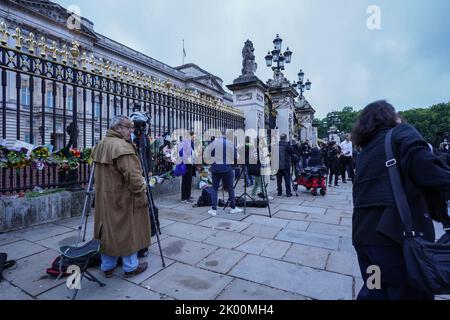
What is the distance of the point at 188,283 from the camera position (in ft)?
9.58

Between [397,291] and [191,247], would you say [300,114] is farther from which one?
[397,291]

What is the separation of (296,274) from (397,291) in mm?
1410

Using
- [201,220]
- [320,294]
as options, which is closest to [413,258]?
[320,294]

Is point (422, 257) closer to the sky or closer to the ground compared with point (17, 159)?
closer to the ground

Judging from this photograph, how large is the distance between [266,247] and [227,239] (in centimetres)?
70

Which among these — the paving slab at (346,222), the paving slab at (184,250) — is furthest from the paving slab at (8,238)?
the paving slab at (346,222)

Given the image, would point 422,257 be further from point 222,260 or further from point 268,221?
point 268,221

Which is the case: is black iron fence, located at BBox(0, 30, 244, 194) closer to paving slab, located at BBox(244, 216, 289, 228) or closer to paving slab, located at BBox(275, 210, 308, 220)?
paving slab, located at BBox(244, 216, 289, 228)

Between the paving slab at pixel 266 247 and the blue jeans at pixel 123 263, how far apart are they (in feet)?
5.18

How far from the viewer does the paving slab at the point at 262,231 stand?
461 centimetres

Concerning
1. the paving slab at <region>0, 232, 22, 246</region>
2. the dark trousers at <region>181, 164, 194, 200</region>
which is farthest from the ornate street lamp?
the paving slab at <region>0, 232, 22, 246</region>

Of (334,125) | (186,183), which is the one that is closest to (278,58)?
(186,183)

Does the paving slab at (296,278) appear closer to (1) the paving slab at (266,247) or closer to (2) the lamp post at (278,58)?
(1) the paving slab at (266,247)

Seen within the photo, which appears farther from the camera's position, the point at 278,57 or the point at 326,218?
the point at 278,57
